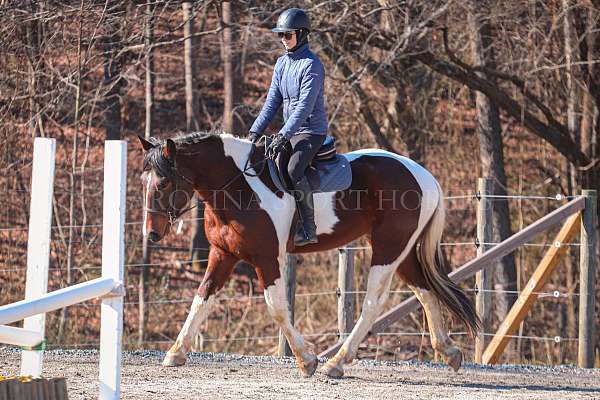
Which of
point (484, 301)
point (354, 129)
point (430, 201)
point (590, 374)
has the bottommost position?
point (590, 374)

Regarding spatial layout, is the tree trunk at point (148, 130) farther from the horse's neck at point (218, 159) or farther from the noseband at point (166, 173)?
the noseband at point (166, 173)

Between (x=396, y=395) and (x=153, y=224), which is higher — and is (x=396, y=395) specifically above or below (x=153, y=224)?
below

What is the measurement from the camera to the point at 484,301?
9523 mm

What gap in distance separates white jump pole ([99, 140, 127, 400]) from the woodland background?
20.6 feet

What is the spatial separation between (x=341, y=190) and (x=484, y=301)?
241cm

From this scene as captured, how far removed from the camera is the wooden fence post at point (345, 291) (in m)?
9.54

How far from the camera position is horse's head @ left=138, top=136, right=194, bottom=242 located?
7.18 metres

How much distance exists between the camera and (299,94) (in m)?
7.55

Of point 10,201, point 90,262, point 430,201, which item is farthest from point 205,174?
point 90,262

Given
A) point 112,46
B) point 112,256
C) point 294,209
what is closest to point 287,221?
point 294,209

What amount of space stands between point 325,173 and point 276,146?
51 centimetres

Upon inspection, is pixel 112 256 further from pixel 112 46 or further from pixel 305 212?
pixel 112 46

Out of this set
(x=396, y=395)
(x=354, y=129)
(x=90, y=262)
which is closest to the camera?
(x=396, y=395)

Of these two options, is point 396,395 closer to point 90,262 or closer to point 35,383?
point 35,383
